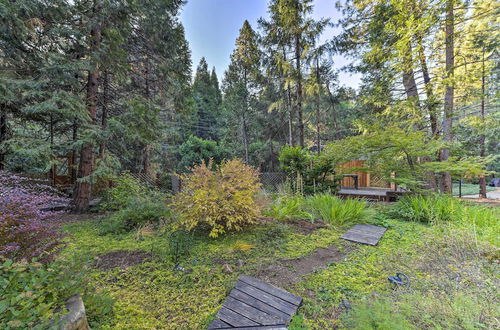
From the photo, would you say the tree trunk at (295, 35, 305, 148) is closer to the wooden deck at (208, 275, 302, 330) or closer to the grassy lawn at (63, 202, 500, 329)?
the grassy lawn at (63, 202, 500, 329)

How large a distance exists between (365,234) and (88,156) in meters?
6.33

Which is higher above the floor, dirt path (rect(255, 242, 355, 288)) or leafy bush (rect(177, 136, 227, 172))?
leafy bush (rect(177, 136, 227, 172))

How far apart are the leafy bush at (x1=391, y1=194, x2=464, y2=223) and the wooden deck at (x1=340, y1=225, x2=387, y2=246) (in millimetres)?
1010

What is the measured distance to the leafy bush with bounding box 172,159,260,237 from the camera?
3.16 m

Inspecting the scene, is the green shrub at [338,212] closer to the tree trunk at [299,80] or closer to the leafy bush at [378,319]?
the leafy bush at [378,319]

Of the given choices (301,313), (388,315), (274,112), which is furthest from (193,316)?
(274,112)

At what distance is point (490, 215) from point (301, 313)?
437 centimetres

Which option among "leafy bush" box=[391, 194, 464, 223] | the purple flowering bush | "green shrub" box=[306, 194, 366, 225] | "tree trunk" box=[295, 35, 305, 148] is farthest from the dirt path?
"tree trunk" box=[295, 35, 305, 148]

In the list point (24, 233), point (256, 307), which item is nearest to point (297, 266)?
point (256, 307)

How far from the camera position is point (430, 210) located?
13.7ft

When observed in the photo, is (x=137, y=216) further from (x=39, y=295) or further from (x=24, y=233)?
(x=39, y=295)

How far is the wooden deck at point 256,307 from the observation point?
5.26ft

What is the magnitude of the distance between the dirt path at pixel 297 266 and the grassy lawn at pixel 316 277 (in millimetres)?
36

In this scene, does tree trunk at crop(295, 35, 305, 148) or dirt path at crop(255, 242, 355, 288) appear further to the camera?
tree trunk at crop(295, 35, 305, 148)
